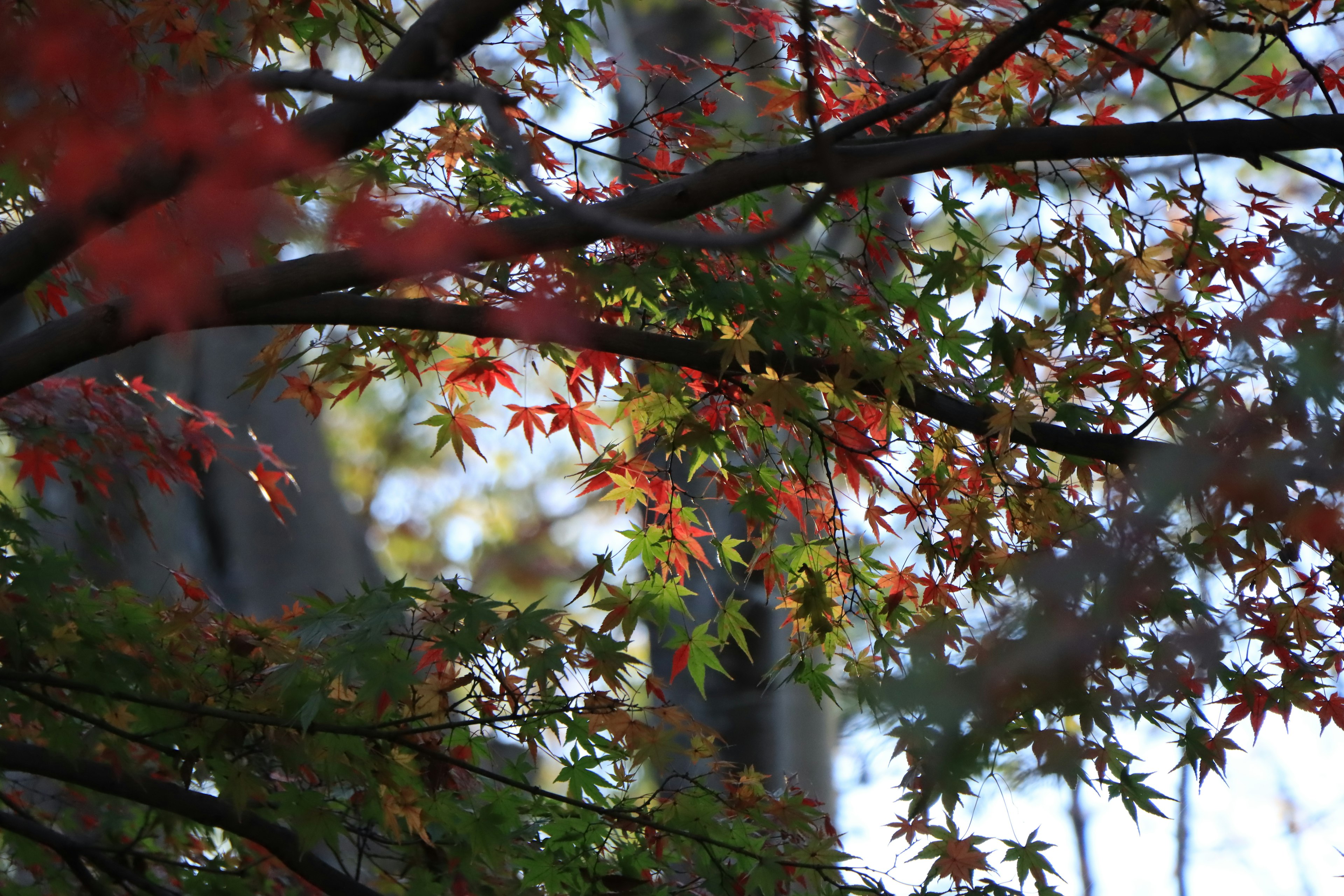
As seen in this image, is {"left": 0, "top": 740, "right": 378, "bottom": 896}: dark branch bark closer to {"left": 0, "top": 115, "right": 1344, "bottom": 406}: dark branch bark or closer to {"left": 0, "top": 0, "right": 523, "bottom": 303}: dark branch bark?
{"left": 0, "top": 115, "right": 1344, "bottom": 406}: dark branch bark

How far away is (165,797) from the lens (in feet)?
6.93

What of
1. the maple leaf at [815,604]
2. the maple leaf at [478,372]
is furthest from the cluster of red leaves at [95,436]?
the maple leaf at [815,604]

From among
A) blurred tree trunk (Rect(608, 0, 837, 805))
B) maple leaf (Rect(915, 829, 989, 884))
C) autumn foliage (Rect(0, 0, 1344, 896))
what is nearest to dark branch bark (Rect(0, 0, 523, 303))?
autumn foliage (Rect(0, 0, 1344, 896))

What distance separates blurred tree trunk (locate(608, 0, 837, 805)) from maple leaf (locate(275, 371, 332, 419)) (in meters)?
1.64

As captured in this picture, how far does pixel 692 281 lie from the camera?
2.06 meters

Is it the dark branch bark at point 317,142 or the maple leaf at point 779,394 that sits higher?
the maple leaf at point 779,394

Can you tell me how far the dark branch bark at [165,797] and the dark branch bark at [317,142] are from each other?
105 cm

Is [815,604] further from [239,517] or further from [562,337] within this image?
[239,517]

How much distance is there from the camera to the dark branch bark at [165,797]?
2084 millimetres

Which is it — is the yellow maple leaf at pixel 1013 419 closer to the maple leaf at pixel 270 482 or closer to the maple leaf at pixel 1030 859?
the maple leaf at pixel 1030 859

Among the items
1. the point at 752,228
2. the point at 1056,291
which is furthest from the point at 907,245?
the point at 1056,291

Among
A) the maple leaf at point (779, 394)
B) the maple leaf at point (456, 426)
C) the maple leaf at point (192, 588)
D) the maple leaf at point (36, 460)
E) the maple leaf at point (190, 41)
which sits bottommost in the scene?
the maple leaf at point (779, 394)

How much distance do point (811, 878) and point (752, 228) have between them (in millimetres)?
1415

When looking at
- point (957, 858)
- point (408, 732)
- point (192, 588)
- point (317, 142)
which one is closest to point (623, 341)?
point (317, 142)
